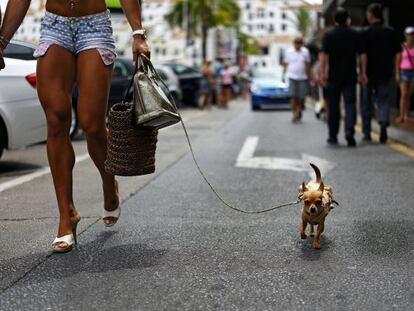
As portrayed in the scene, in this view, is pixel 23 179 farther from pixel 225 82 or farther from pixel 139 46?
pixel 225 82

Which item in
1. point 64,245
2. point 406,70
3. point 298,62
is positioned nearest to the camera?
point 64,245

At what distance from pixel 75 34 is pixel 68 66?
177mm

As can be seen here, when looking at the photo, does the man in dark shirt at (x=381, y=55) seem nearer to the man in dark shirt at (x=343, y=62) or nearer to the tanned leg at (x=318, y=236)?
the man in dark shirt at (x=343, y=62)

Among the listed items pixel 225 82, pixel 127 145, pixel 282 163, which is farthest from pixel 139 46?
pixel 225 82

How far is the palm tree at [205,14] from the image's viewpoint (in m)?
51.2

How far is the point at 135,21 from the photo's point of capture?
13.1ft

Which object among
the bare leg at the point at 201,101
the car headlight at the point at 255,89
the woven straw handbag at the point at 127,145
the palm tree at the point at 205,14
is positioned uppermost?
the palm tree at the point at 205,14

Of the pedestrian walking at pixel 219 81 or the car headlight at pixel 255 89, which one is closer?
the car headlight at pixel 255 89

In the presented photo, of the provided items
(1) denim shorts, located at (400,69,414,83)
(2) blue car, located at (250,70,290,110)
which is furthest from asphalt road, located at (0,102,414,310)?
(2) blue car, located at (250,70,290,110)

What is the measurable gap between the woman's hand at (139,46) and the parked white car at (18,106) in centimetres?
362

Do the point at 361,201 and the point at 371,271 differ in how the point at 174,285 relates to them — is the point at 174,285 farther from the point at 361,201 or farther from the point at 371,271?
the point at 361,201

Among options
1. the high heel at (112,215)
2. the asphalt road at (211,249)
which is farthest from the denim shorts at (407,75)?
the high heel at (112,215)

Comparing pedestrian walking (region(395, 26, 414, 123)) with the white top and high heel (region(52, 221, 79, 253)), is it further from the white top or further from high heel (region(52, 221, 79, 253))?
high heel (region(52, 221, 79, 253))

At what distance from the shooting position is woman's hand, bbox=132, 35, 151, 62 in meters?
3.91
